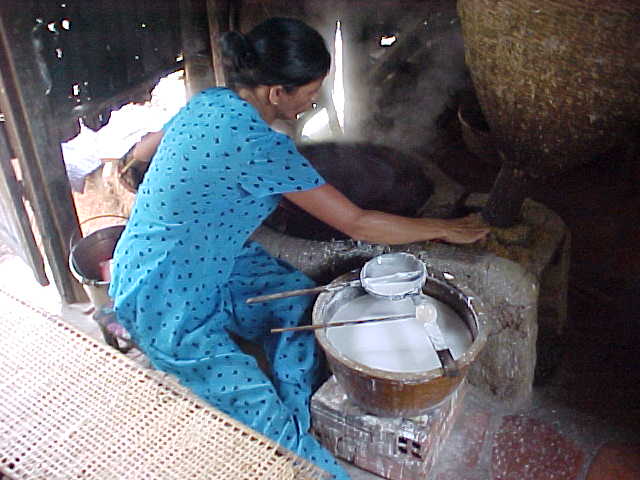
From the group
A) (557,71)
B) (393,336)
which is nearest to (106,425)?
(393,336)

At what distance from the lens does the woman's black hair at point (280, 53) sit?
78.2 inches

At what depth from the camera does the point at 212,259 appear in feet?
7.48

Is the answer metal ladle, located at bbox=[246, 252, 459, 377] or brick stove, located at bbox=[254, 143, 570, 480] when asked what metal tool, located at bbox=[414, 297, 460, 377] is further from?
brick stove, located at bbox=[254, 143, 570, 480]

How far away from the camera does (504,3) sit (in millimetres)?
1718

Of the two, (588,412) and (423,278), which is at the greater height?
(423,278)

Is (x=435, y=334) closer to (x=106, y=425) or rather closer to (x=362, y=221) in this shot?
(x=362, y=221)

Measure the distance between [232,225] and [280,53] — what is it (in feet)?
2.06

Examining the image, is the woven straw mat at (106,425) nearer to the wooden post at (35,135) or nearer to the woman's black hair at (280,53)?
the woman's black hair at (280,53)

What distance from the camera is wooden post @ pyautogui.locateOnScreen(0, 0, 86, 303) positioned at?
8.60ft

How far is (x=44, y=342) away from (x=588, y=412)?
6.96 ft

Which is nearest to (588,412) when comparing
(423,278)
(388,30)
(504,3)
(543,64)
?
(423,278)

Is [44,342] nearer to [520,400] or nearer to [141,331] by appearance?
[141,331]

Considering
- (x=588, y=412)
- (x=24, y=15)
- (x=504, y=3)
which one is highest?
(x=504, y=3)

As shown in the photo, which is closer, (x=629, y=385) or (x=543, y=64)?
(x=543, y=64)
